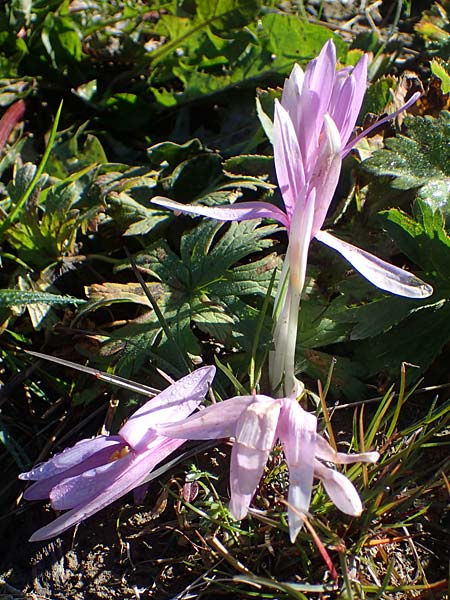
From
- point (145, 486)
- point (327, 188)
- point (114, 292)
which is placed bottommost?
point (145, 486)

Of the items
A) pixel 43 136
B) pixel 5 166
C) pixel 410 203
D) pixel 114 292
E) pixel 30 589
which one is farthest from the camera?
pixel 43 136

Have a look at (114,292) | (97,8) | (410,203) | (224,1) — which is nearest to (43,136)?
(97,8)

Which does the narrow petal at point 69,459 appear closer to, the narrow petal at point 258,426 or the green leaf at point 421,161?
the narrow petal at point 258,426

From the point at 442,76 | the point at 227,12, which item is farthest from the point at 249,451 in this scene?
the point at 227,12

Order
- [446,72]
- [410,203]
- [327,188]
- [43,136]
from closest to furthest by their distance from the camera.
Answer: [327,188] < [410,203] < [446,72] < [43,136]

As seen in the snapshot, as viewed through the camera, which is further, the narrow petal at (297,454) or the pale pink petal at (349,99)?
the pale pink petal at (349,99)

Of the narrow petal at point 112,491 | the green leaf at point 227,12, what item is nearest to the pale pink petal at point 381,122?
the narrow petal at point 112,491

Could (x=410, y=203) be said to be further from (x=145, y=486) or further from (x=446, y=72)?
(x=145, y=486)

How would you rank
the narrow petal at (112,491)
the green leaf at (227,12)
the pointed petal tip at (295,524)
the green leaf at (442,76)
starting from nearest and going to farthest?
1. the pointed petal tip at (295,524)
2. the narrow petal at (112,491)
3. the green leaf at (442,76)
4. the green leaf at (227,12)

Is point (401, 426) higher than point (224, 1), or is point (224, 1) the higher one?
point (224, 1)
